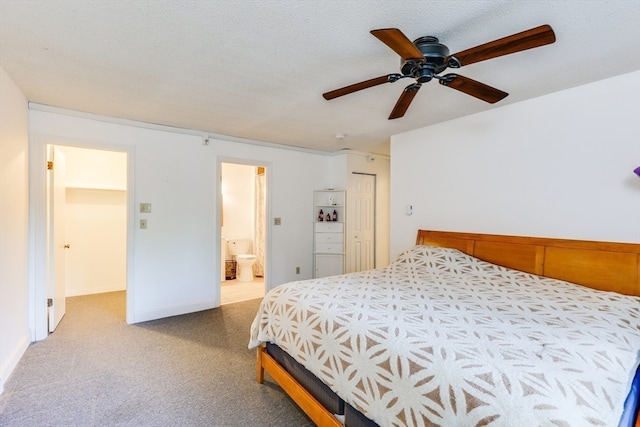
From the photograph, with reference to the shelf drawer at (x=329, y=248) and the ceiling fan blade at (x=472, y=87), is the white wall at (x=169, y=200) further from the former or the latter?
the ceiling fan blade at (x=472, y=87)

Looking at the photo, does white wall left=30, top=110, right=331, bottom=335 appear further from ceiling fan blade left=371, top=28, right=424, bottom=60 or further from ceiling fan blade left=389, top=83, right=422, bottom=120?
ceiling fan blade left=371, top=28, right=424, bottom=60

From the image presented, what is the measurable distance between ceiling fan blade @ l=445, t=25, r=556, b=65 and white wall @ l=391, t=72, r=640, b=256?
1.46 m

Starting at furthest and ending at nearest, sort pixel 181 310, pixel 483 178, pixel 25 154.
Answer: pixel 181 310 < pixel 483 178 < pixel 25 154

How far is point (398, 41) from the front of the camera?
1.34 m

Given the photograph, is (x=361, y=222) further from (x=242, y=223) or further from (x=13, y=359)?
(x=13, y=359)

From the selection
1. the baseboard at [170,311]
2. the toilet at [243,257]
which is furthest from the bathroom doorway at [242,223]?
the baseboard at [170,311]

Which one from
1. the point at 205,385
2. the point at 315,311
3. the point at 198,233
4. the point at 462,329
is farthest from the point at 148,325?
the point at 462,329

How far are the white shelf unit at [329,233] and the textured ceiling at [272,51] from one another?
72.0 inches

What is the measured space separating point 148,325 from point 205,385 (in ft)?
4.95

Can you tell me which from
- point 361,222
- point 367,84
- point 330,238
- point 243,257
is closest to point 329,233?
point 330,238

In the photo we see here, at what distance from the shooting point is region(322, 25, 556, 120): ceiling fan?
132 centimetres

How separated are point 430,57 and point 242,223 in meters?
4.95

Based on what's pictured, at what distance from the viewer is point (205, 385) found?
2100 mm

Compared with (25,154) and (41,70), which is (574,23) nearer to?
(41,70)
